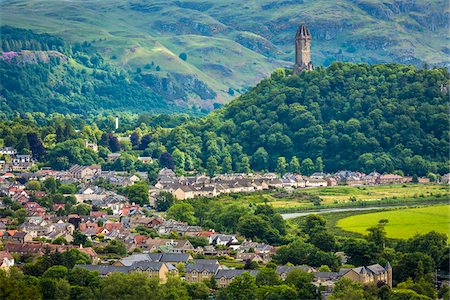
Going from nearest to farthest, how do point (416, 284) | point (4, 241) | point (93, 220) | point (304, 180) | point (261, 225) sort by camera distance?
point (416, 284) → point (4, 241) → point (261, 225) → point (93, 220) → point (304, 180)

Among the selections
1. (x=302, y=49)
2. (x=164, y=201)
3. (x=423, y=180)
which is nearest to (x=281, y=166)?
(x=423, y=180)

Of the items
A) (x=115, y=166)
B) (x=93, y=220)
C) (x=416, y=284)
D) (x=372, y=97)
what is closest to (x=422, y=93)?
(x=372, y=97)

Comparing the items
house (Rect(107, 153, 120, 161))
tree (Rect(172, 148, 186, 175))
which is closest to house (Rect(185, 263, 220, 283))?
tree (Rect(172, 148, 186, 175))

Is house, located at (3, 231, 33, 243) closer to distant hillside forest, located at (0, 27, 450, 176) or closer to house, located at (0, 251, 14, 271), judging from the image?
house, located at (0, 251, 14, 271)

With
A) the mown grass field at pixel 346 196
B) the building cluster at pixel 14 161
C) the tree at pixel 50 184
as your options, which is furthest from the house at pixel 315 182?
the tree at pixel 50 184

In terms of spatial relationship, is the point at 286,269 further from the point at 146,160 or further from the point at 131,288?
the point at 146,160

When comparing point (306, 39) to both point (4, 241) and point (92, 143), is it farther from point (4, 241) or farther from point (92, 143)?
point (4, 241)

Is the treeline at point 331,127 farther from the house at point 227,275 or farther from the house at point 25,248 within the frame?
the house at point 227,275
